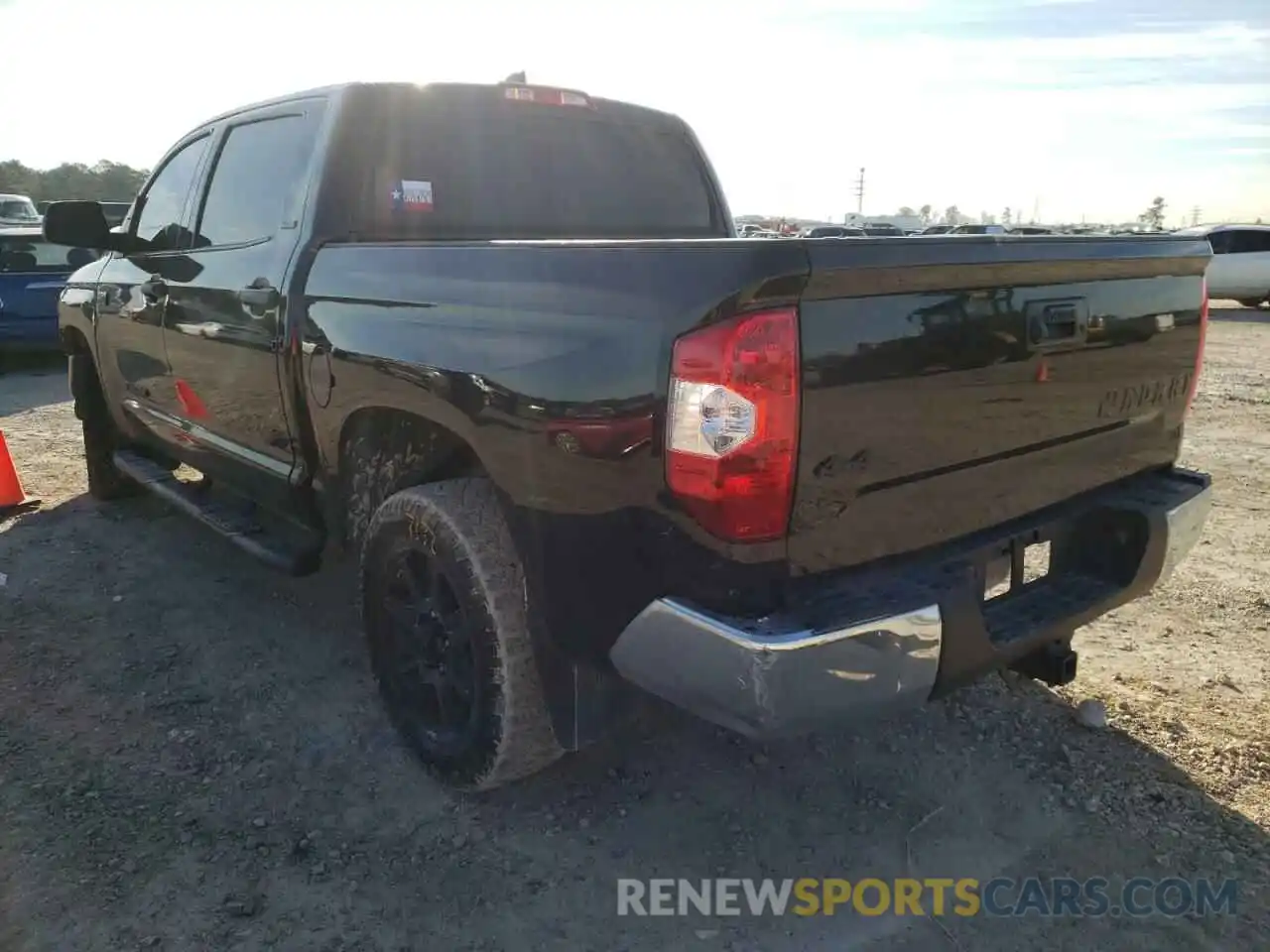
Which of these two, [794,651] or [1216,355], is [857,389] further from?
[1216,355]

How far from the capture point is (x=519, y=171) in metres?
3.66

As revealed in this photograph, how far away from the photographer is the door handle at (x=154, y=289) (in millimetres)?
4129

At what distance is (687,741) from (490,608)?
0.98 m

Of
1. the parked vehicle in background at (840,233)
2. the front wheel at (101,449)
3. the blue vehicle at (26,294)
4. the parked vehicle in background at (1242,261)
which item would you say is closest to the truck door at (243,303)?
the front wheel at (101,449)

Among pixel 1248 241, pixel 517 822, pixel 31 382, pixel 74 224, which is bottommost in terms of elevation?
pixel 517 822

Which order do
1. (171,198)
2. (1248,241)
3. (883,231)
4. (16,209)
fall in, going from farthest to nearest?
(16,209), (1248,241), (883,231), (171,198)

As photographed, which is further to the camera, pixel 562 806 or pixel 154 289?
pixel 154 289

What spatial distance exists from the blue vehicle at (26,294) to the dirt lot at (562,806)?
7.60 meters

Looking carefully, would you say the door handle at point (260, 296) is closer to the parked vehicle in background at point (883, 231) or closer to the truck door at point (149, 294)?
the truck door at point (149, 294)

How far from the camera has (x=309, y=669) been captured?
11.9 ft

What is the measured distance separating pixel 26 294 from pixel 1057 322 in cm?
1081

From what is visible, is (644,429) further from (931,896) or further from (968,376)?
(931,896)

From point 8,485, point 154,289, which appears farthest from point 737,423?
point 8,485

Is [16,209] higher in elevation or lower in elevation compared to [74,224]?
higher
